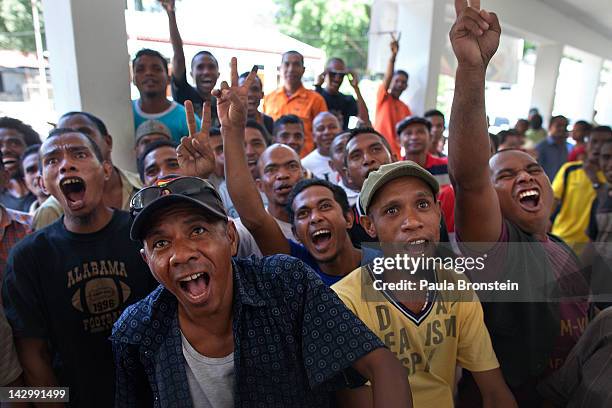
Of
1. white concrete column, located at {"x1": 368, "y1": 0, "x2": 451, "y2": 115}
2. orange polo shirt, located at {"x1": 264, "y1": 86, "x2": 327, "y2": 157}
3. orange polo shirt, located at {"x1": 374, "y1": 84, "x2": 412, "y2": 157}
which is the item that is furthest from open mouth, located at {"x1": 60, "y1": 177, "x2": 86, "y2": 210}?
white concrete column, located at {"x1": 368, "y1": 0, "x2": 451, "y2": 115}

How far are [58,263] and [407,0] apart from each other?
6.65 metres

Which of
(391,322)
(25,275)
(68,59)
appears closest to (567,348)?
(391,322)

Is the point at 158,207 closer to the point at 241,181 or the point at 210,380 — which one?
the point at 210,380

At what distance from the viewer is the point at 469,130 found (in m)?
1.61

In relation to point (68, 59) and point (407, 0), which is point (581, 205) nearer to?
point (407, 0)

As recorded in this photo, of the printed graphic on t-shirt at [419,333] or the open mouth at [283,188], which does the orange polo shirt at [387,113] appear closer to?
the open mouth at [283,188]

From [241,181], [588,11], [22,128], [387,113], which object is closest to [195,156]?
[241,181]

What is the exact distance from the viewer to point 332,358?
123 centimetres

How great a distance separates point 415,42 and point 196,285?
257 inches

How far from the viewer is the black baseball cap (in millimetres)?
1235

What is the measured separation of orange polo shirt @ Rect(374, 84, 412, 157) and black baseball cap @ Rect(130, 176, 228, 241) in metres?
4.80

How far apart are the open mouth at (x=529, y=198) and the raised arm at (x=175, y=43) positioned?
3045 mm

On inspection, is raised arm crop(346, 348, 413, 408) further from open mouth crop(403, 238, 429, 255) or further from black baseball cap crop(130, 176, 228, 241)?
black baseball cap crop(130, 176, 228, 241)

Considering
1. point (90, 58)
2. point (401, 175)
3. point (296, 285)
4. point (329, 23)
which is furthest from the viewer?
point (329, 23)
